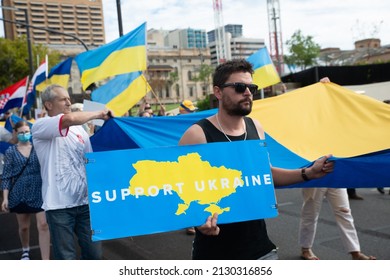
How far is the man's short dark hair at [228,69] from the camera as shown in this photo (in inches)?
99.5

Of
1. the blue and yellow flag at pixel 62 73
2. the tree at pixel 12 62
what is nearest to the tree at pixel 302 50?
the tree at pixel 12 62

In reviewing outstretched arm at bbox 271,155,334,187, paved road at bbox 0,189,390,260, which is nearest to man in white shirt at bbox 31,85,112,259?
outstretched arm at bbox 271,155,334,187

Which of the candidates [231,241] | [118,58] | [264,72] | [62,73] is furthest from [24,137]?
[62,73]

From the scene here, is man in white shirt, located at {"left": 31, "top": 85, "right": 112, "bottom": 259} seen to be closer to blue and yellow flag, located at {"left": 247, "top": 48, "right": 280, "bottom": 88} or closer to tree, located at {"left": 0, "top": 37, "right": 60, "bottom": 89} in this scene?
blue and yellow flag, located at {"left": 247, "top": 48, "right": 280, "bottom": 88}

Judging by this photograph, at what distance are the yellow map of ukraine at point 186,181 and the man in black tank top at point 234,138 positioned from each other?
0.15 meters

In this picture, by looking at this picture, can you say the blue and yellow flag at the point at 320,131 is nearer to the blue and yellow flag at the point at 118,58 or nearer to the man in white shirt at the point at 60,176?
the man in white shirt at the point at 60,176

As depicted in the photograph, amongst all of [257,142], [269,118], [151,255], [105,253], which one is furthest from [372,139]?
[105,253]

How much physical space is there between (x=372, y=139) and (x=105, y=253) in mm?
3569

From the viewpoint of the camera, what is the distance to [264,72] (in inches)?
346

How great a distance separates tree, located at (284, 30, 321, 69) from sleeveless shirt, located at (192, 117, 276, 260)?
4673 centimetres

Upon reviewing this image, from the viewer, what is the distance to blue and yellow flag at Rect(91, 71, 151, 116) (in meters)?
7.04

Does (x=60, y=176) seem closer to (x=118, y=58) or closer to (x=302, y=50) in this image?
(x=118, y=58)

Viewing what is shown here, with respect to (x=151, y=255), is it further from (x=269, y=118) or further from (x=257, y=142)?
(x=257, y=142)

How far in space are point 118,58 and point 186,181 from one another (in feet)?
17.8
